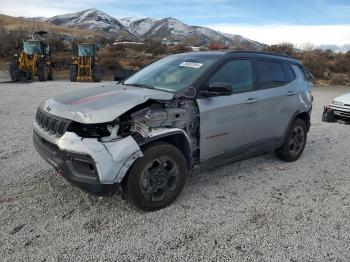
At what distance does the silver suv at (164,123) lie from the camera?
346 centimetres

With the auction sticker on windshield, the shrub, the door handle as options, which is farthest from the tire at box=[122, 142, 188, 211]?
the shrub

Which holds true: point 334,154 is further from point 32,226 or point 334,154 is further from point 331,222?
point 32,226

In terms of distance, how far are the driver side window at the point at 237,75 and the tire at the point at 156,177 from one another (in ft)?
3.51

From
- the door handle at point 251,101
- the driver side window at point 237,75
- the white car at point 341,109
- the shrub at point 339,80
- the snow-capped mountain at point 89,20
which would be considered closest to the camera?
the driver side window at point 237,75

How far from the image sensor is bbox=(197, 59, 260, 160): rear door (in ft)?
14.0

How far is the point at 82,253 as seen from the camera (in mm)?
3119

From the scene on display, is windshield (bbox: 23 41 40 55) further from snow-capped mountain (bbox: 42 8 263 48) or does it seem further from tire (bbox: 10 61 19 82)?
snow-capped mountain (bbox: 42 8 263 48)

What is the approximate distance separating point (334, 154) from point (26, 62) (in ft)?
54.0

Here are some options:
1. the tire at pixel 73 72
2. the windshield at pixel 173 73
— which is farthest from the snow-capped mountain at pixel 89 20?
the windshield at pixel 173 73

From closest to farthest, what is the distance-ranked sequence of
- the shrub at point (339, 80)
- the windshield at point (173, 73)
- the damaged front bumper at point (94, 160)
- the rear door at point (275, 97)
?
the damaged front bumper at point (94, 160) → the windshield at point (173, 73) → the rear door at point (275, 97) → the shrub at point (339, 80)

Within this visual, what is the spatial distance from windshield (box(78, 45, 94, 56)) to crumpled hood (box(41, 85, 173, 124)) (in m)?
16.4

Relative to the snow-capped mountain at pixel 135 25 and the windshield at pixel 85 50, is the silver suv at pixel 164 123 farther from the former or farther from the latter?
the snow-capped mountain at pixel 135 25

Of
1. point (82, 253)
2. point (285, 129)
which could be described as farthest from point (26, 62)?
point (82, 253)

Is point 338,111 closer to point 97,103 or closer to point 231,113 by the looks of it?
point 231,113
